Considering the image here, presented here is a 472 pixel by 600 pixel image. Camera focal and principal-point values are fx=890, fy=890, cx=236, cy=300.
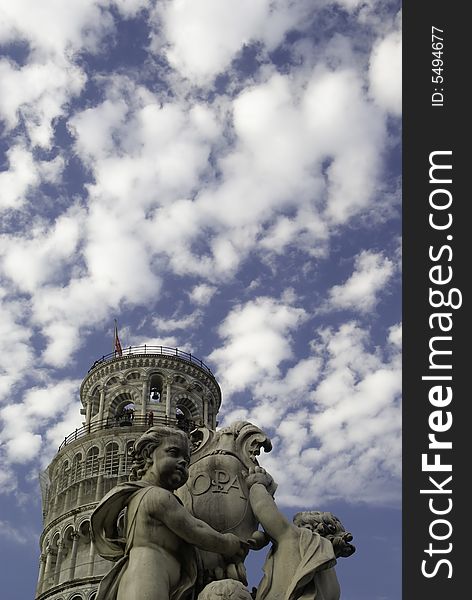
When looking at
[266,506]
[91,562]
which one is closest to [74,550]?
[91,562]

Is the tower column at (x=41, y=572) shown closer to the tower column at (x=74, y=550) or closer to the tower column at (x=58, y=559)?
the tower column at (x=58, y=559)

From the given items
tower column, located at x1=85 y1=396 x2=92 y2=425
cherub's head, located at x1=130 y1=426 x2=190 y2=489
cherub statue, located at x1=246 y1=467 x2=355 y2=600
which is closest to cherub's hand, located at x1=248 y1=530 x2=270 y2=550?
cherub statue, located at x1=246 y1=467 x2=355 y2=600

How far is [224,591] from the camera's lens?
631cm

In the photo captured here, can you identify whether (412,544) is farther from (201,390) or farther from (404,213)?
(201,390)

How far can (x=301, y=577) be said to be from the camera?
22.9ft

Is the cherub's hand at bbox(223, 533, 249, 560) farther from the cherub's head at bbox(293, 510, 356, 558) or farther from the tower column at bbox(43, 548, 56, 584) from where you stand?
the tower column at bbox(43, 548, 56, 584)

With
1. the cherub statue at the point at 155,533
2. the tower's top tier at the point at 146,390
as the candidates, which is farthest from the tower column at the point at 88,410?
the cherub statue at the point at 155,533

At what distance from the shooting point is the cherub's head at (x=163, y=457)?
7.20 m

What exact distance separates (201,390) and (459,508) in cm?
5923

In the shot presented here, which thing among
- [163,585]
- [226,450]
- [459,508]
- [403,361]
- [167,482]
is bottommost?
[163,585]

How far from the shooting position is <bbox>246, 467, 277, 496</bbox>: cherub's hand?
786 centimetres

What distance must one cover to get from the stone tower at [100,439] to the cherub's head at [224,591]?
166 feet

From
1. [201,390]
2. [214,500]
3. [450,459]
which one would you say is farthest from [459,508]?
[201,390]

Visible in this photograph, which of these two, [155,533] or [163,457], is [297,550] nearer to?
[155,533]
